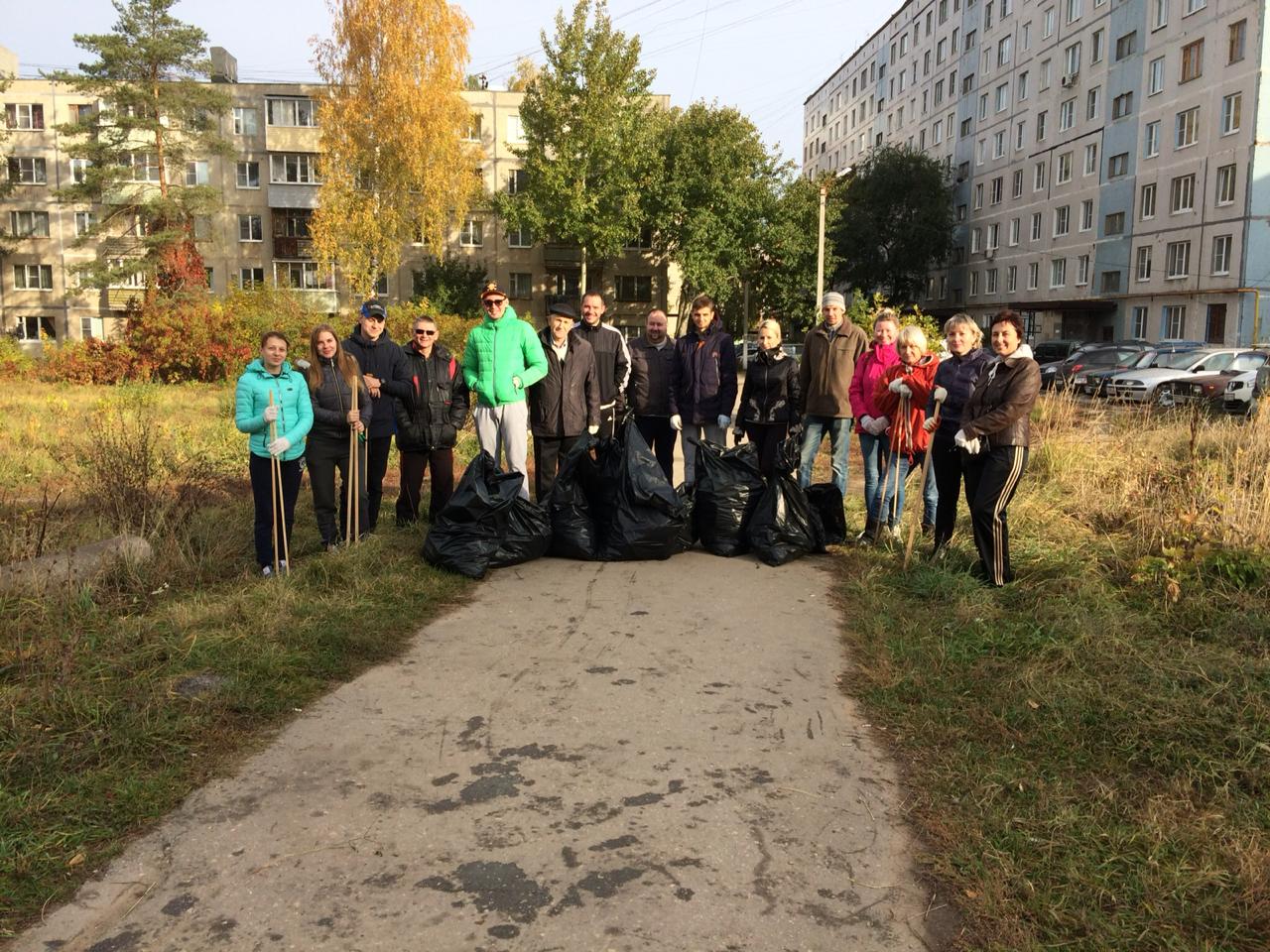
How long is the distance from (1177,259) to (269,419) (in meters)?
41.0

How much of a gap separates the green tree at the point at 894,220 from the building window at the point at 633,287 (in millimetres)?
10732

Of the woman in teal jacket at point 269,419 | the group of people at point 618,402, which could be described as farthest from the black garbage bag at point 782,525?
the woman in teal jacket at point 269,419

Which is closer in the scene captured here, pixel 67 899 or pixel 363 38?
pixel 67 899

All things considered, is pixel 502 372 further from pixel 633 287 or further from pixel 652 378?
pixel 633 287

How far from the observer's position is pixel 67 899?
9.25 ft

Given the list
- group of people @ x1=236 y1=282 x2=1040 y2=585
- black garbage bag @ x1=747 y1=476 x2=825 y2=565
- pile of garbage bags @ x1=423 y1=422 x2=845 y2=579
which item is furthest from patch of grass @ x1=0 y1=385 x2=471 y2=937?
black garbage bag @ x1=747 y1=476 x2=825 y2=565

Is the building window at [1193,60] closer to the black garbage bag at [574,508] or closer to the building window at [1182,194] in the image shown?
the building window at [1182,194]

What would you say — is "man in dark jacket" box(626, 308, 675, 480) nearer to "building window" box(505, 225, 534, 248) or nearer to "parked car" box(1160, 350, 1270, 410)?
"parked car" box(1160, 350, 1270, 410)

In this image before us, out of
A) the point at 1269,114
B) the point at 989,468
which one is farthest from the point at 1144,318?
the point at 989,468

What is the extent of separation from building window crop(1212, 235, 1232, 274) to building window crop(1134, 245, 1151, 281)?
4138mm

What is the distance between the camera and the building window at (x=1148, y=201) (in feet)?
132

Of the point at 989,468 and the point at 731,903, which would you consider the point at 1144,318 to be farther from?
the point at 731,903

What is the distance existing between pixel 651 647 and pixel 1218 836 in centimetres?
279

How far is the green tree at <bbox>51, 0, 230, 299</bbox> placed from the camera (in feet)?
134
